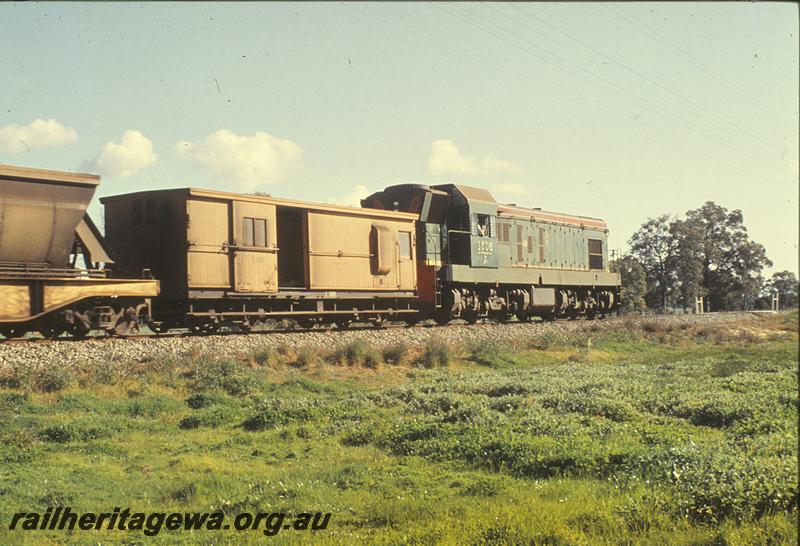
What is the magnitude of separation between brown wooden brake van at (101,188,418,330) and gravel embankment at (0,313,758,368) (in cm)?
127

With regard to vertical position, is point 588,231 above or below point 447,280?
above

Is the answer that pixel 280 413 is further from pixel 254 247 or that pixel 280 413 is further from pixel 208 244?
pixel 254 247

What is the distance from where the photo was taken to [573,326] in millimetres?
33094

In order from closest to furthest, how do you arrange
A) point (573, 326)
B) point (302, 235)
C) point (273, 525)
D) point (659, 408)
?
point (273, 525) → point (659, 408) → point (302, 235) → point (573, 326)

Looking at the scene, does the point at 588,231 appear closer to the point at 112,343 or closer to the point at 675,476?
the point at 112,343

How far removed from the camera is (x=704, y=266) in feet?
242

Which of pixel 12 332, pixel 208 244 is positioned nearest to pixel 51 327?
pixel 12 332

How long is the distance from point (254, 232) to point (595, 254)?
2358cm

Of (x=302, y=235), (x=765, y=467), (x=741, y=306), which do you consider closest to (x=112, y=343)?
(x=302, y=235)

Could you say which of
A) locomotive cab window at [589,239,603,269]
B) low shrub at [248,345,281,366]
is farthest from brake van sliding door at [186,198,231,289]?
locomotive cab window at [589,239,603,269]

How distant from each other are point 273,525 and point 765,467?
19.9 ft

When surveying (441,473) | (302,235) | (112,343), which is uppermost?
(302,235)

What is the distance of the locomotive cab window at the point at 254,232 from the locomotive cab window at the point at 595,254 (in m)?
22.3

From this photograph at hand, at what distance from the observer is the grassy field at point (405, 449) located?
8102mm
